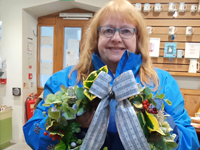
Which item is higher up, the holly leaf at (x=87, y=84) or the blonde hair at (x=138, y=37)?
the blonde hair at (x=138, y=37)

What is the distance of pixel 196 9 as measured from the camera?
269cm

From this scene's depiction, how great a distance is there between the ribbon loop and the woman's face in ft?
0.91

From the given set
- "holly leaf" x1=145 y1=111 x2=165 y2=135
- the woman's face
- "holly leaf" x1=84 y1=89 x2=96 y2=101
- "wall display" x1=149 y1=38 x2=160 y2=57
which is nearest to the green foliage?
"holly leaf" x1=84 y1=89 x2=96 y2=101

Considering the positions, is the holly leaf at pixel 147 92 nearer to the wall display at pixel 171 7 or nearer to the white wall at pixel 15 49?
the wall display at pixel 171 7

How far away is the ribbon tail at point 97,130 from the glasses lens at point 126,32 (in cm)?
38

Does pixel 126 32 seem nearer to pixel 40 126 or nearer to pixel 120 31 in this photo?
pixel 120 31

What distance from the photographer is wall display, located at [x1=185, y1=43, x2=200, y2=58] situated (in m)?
2.73

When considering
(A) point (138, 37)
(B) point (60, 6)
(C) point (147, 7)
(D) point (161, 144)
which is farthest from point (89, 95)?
(B) point (60, 6)

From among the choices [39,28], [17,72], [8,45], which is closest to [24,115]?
[17,72]

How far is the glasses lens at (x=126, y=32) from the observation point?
80cm

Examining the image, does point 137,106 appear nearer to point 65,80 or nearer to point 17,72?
point 65,80

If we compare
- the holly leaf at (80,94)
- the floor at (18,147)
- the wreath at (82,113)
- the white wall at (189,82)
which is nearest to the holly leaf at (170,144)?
the wreath at (82,113)

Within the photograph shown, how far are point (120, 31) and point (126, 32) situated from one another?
0.03m

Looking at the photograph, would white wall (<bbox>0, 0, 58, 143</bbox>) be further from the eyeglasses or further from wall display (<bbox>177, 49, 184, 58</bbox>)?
the eyeglasses
